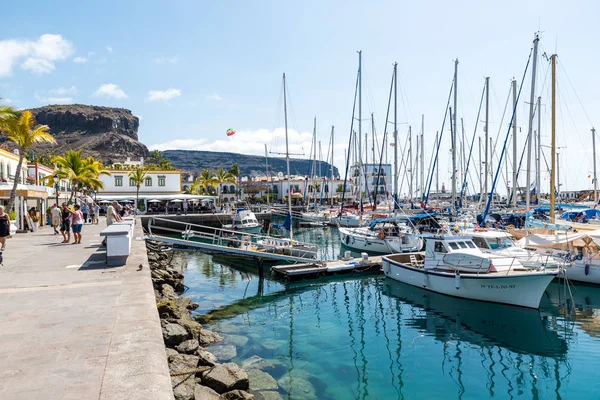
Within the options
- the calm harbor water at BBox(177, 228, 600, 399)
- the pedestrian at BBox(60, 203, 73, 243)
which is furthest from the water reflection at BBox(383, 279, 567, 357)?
the pedestrian at BBox(60, 203, 73, 243)

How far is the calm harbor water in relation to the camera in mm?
11148

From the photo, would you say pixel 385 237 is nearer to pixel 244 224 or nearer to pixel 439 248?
pixel 439 248

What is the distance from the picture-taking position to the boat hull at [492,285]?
17.1 metres

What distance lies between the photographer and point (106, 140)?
6545 inches

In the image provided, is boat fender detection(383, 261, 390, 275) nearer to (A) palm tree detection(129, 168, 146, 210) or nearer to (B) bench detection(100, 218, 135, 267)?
(B) bench detection(100, 218, 135, 267)

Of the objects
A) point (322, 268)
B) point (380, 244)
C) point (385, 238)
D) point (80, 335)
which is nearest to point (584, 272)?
point (385, 238)

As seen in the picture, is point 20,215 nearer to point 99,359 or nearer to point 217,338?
point 217,338

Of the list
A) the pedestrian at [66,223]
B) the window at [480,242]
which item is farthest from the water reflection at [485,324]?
the pedestrian at [66,223]

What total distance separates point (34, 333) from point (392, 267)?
59.0ft

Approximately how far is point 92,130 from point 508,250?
188m

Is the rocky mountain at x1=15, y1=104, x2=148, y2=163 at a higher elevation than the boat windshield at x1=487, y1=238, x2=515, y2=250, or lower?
higher

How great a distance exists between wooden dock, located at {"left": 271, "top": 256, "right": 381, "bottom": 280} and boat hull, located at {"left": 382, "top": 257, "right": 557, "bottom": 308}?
471 centimetres

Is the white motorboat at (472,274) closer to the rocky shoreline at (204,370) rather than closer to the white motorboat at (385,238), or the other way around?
the white motorboat at (385,238)

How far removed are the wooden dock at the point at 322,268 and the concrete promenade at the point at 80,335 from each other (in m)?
10.4
